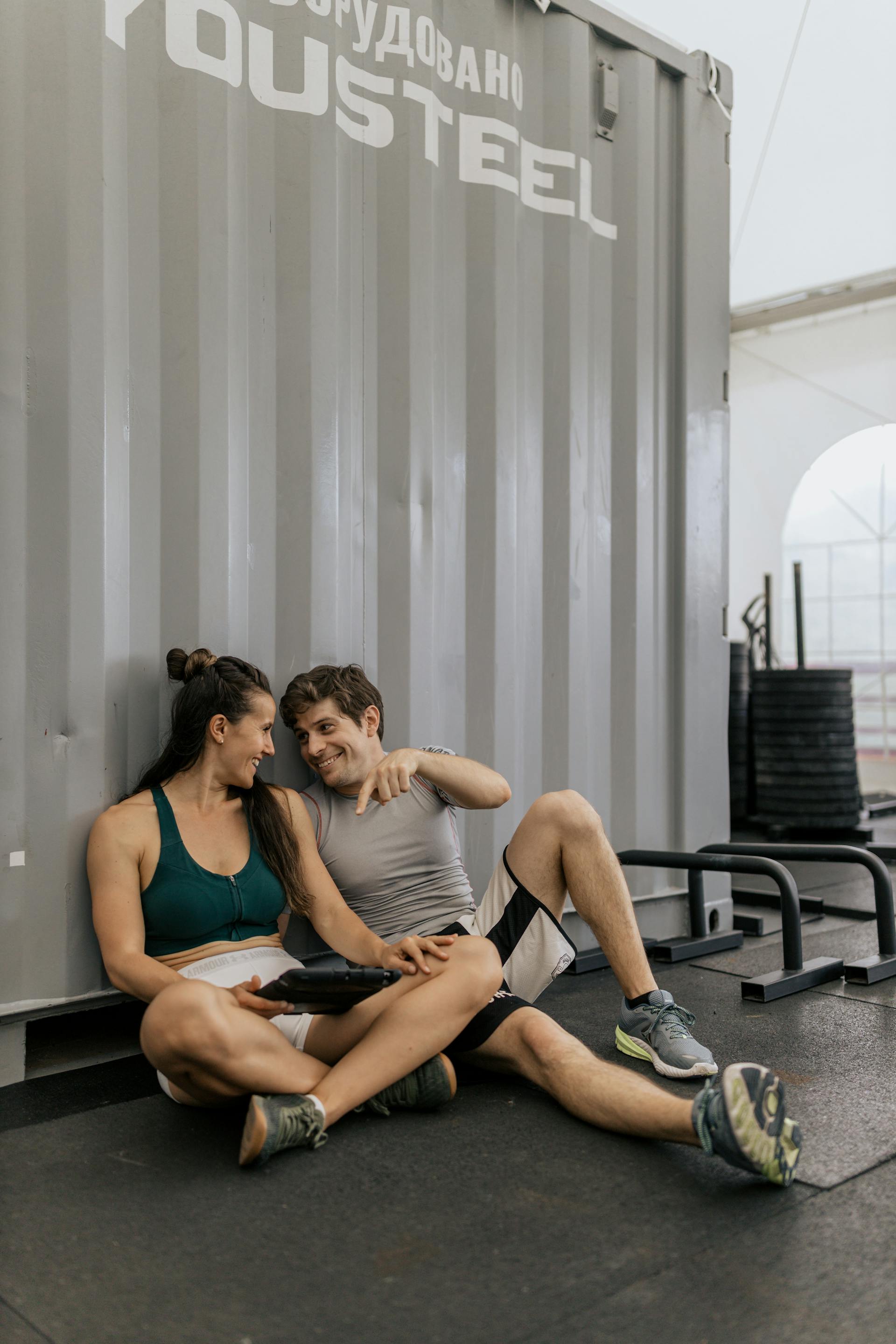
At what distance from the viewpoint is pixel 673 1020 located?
224 cm

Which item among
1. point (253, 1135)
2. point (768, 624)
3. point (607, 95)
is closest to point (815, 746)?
point (768, 624)

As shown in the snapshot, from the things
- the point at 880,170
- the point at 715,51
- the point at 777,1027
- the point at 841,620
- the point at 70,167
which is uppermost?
the point at 715,51

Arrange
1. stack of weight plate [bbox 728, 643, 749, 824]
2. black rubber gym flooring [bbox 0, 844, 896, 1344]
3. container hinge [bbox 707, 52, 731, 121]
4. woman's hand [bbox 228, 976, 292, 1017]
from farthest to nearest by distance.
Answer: stack of weight plate [bbox 728, 643, 749, 824] → container hinge [bbox 707, 52, 731, 121] → woman's hand [bbox 228, 976, 292, 1017] → black rubber gym flooring [bbox 0, 844, 896, 1344]

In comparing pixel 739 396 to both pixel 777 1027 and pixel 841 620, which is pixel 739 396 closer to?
pixel 841 620

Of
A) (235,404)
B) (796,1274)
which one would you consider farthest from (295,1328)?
(235,404)

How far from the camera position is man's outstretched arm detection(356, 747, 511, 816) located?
2.08 metres

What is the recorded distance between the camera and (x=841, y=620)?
336 inches

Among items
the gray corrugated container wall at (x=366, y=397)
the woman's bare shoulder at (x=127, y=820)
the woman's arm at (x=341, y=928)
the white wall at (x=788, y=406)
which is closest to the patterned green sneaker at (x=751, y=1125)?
the woman's arm at (x=341, y=928)

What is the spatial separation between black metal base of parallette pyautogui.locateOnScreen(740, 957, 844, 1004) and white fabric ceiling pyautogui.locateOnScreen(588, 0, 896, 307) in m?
5.62

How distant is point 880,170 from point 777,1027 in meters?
6.59

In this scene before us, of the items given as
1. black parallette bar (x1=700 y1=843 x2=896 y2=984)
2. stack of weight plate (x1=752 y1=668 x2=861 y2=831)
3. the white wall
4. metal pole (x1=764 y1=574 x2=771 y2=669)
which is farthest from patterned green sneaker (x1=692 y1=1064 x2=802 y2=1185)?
the white wall

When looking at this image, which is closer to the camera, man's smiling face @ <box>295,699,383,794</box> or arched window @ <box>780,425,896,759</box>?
man's smiling face @ <box>295,699,383,794</box>

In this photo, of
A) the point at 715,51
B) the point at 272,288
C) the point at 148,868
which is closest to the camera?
the point at 148,868

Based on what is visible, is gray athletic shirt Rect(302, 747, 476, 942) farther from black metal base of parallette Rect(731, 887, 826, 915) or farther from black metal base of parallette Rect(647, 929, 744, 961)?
black metal base of parallette Rect(731, 887, 826, 915)
